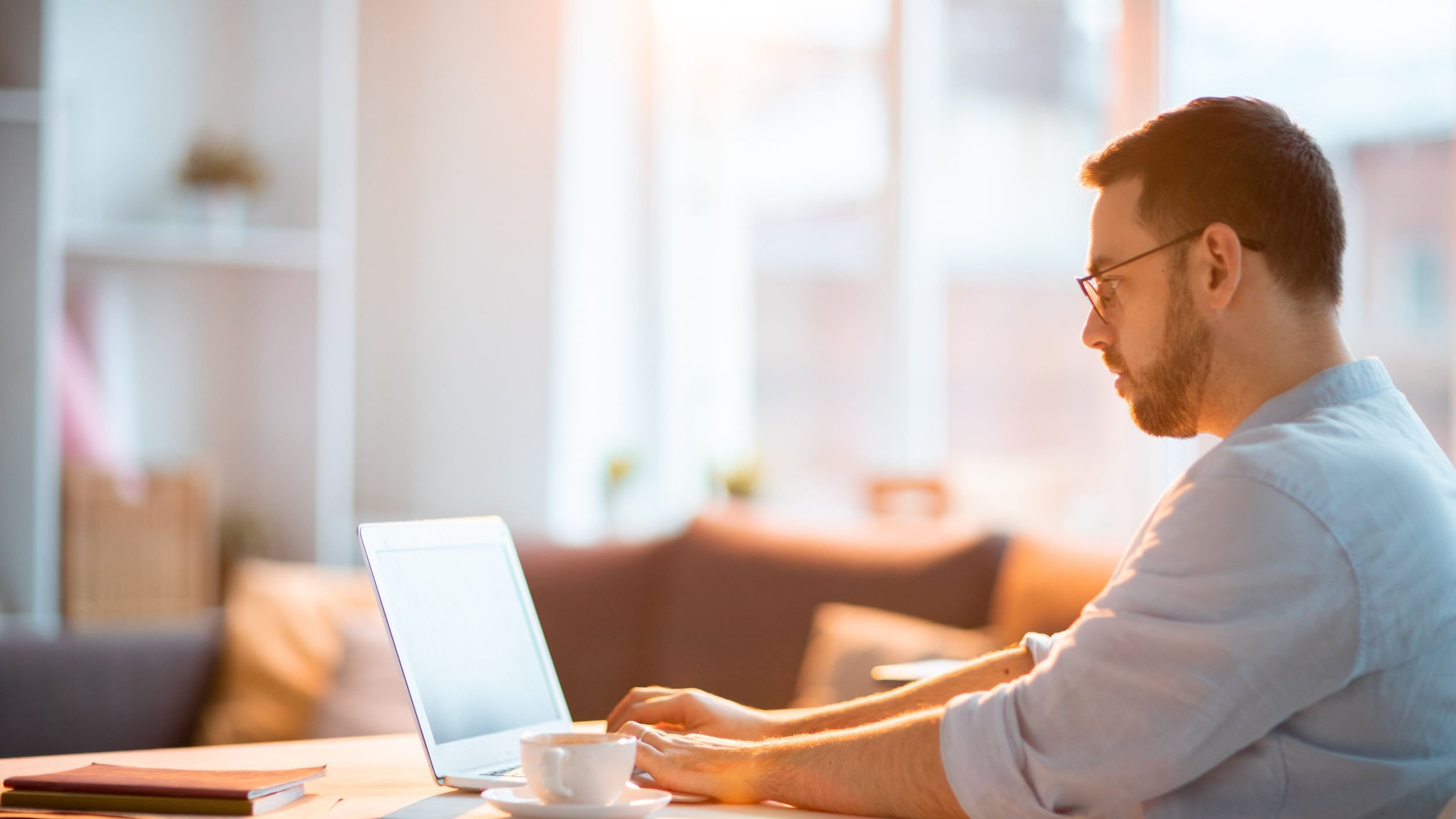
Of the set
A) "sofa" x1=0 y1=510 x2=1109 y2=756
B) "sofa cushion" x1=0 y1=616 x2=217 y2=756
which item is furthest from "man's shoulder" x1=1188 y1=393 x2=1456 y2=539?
"sofa cushion" x1=0 y1=616 x2=217 y2=756

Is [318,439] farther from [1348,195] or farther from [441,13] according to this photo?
→ [1348,195]

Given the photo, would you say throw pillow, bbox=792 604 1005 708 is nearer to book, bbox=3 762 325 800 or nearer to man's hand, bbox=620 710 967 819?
man's hand, bbox=620 710 967 819

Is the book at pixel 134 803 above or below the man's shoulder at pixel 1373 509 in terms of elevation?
below

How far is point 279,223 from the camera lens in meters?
4.43

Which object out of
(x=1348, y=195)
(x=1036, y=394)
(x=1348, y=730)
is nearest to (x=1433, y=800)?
(x=1348, y=730)

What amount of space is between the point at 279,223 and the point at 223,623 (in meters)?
1.56

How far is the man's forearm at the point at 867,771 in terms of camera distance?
1.20 metres

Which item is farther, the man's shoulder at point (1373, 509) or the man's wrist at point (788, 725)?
the man's wrist at point (788, 725)

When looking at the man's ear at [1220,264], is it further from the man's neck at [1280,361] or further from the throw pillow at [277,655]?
the throw pillow at [277,655]

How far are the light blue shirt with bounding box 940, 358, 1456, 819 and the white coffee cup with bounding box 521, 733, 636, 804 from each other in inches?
10.3

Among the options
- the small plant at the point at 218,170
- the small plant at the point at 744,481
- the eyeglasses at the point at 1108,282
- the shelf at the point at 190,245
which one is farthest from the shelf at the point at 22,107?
the eyeglasses at the point at 1108,282

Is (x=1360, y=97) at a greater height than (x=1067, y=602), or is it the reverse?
(x=1360, y=97)

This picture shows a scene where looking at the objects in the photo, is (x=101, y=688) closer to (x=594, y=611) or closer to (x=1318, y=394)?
(x=594, y=611)

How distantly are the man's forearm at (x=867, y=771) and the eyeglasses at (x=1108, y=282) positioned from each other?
42cm
